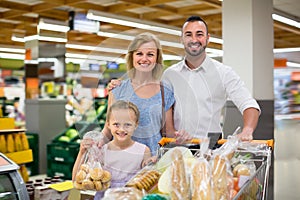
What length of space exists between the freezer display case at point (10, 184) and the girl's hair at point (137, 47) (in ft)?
4.96

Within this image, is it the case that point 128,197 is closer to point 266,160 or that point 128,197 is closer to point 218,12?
point 266,160

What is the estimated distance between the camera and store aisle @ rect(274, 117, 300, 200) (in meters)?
5.17

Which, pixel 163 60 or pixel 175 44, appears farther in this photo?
pixel 175 44

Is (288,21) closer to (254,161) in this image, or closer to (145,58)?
(254,161)

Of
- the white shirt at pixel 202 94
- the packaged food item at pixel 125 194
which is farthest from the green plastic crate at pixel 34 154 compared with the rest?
the packaged food item at pixel 125 194

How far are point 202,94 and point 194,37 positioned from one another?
241mm

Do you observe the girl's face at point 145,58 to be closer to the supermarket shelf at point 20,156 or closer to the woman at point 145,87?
the woman at point 145,87

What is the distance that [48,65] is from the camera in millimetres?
8602

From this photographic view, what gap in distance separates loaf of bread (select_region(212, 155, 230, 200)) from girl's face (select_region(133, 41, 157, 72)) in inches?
14.2

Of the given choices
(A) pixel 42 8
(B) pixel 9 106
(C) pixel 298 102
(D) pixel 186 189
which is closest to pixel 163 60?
(D) pixel 186 189

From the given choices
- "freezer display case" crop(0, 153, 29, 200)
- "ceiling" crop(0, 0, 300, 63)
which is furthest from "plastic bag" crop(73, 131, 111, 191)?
"ceiling" crop(0, 0, 300, 63)

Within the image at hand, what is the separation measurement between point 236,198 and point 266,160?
0.39 m

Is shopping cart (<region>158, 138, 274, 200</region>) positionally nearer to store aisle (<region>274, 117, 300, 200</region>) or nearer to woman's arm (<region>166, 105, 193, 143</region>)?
woman's arm (<region>166, 105, 193, 143</region>)

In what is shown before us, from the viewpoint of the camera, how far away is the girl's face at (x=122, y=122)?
47.6 inches
